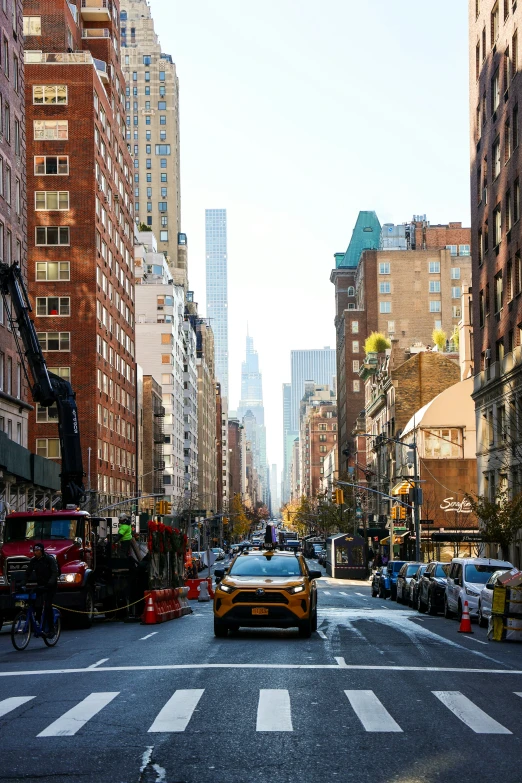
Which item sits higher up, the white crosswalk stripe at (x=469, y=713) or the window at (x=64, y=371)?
the window at (x=64, y=371)

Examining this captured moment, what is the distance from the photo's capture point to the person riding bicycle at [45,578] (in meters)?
21.5

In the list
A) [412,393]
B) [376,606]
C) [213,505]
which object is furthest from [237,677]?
[213,505]

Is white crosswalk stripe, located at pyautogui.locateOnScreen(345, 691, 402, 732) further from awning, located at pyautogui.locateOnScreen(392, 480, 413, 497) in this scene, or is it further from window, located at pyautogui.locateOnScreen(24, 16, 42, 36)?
window, located at pyautogui.locateOnScreen(24, 16, 42, 36)

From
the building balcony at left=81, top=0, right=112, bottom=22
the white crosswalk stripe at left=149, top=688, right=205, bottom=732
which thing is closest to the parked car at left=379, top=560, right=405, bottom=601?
the white crosswalk stripe at left=149, top=688, right=205, bottom=732

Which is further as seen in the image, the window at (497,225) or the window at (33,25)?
the window at (33,25)

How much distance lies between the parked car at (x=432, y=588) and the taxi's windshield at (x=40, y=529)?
12.3m

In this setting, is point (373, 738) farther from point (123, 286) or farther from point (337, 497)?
point (123, 286)

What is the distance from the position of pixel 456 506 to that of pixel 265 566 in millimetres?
56750

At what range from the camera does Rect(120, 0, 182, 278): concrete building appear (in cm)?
16612

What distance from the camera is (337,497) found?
70.1 meters

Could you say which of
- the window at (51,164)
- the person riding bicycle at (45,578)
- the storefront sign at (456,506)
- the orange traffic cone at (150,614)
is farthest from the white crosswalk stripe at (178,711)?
the window at (51,164)

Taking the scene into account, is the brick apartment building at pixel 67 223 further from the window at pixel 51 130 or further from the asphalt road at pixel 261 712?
the asphalt road at pixel 261 712

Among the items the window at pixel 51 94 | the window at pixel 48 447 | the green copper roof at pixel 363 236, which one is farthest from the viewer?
the green copper roof at pixel 363 236

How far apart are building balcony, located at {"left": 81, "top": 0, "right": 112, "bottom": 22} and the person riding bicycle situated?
82.8 m
